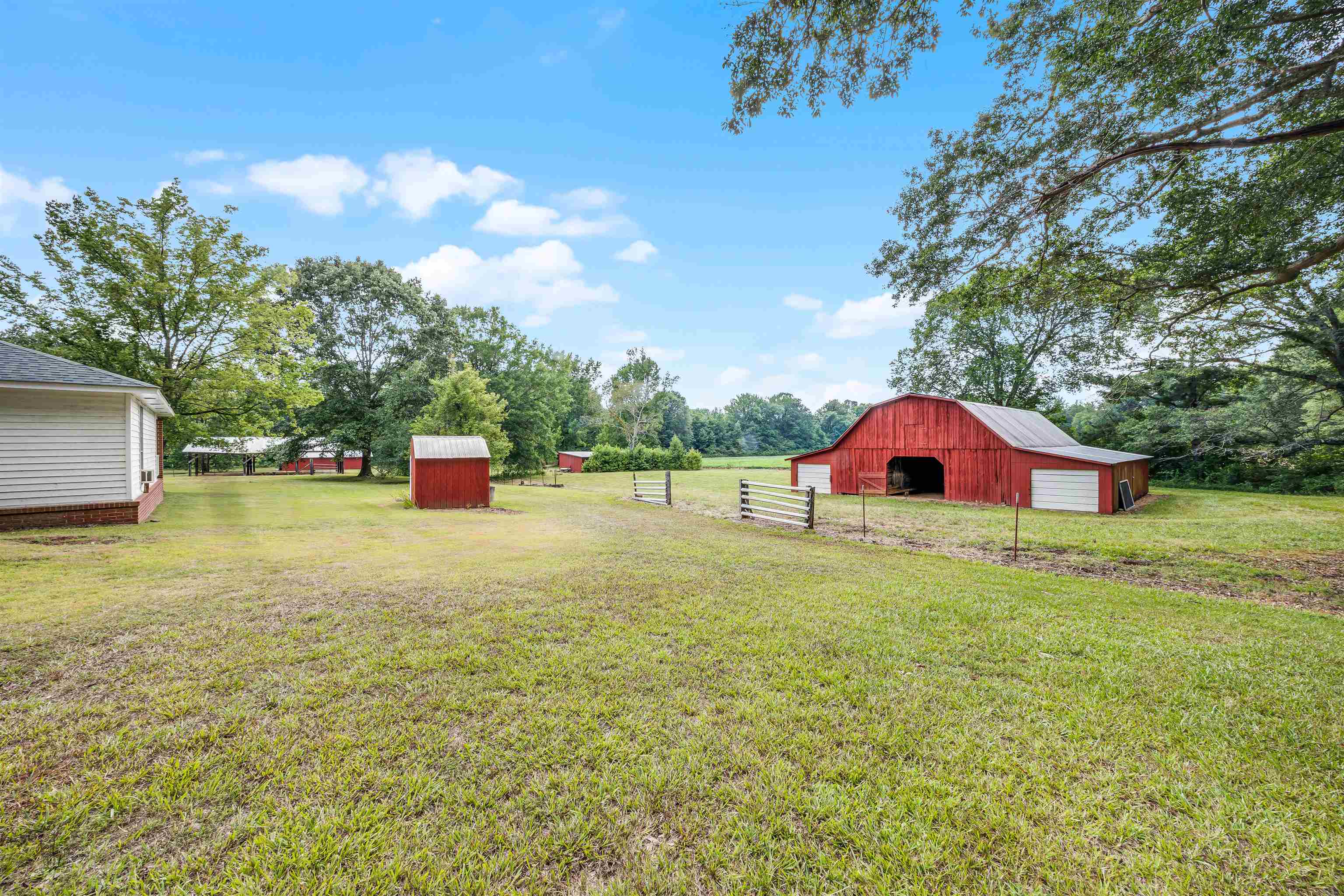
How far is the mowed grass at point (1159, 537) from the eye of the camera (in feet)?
26.1

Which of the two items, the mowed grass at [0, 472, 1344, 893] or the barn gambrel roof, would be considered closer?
the mowed grass at [0, 472, 1344, 893]

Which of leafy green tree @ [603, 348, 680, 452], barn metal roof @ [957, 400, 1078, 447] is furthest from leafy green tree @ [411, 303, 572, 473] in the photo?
barn metal roof @ [957, 400, 1078, 447]

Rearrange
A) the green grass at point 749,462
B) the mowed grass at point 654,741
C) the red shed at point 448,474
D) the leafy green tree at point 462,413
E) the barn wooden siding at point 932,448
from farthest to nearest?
the green grass at point 749,462 < the leafy green tree at point 462,413 < the barn wooden siding at point 932,448 < the red shed at point 448,474 < the mowed grass at point 654,741

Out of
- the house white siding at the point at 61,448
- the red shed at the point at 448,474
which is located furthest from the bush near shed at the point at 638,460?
the house white siding at the point at 61,448

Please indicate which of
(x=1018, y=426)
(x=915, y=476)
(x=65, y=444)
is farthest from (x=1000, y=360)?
(x=65, y=444)

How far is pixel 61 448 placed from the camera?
10.6 m

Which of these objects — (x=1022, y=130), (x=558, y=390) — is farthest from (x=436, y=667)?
(x=558, y=390)

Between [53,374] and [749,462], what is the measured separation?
5844cm

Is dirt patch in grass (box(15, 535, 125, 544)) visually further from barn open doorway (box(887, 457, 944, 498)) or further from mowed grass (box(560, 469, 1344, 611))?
barn open doorway (box(887, 457, 944, 498))

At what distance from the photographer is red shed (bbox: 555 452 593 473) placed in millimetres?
45031

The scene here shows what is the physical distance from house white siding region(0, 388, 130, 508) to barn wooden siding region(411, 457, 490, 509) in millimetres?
6526

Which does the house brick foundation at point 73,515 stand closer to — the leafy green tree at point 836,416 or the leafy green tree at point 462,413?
the leafy green tree at point 462,413

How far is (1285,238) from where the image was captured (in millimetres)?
7707

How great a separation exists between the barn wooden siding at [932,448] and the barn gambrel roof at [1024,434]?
0.69ft
